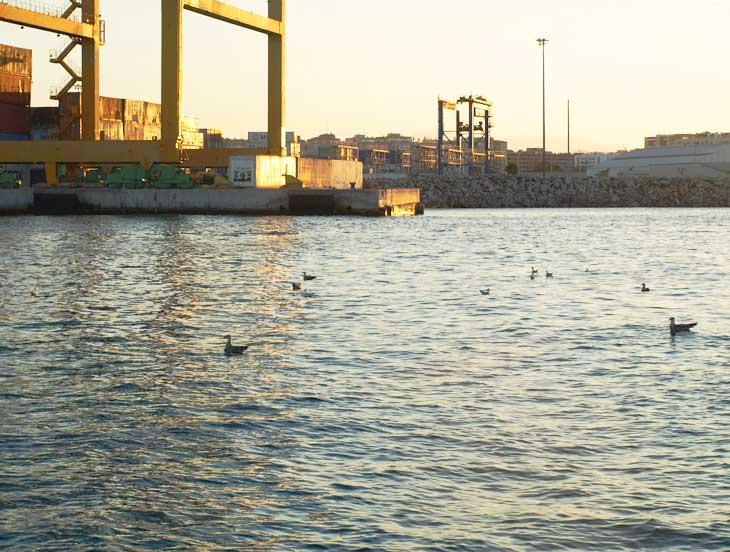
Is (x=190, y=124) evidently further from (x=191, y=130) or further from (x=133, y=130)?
(x=133, y=130)

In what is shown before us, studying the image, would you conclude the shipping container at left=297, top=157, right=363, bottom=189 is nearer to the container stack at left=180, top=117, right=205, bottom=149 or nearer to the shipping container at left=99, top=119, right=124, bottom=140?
the shipping container at left=99, top=119, right=124, bottom=140

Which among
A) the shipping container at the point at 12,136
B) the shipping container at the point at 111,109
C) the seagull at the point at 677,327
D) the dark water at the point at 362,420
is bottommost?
the dark water at the point at 362,420

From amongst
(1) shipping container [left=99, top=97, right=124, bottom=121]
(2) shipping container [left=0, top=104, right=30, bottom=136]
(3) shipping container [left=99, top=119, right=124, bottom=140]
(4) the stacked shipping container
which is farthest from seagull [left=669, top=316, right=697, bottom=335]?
(1) shipping container [left=99, top=97, right=124, bottom=121]

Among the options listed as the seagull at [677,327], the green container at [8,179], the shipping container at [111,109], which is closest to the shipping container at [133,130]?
the shipping container at [111,109]

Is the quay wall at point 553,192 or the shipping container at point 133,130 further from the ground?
the shipping container at point 133,130

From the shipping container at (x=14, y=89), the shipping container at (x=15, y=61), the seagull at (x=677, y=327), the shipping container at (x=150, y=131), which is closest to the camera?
the seagull at (x=677, y=327)

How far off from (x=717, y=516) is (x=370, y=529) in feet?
8.47

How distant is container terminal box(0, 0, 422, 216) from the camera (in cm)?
7056

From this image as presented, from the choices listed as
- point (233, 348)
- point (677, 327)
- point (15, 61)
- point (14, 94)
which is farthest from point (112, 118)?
point (233, 348)

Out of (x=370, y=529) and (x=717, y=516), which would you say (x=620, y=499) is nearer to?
(x=717, y=516)

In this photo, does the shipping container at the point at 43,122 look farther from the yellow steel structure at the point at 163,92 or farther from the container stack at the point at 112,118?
the yellow steel structure at the point at 163,92

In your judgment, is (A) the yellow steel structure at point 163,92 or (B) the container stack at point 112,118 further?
(B) the container stack at point 112,118

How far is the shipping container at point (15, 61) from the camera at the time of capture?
3676 inches

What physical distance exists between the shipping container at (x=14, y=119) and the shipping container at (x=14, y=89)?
462mm
